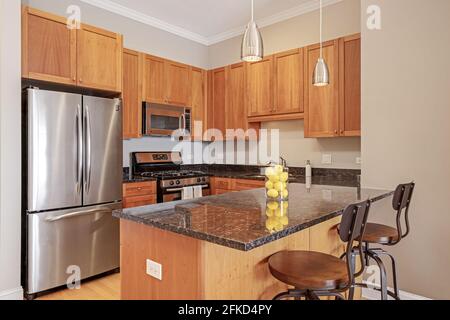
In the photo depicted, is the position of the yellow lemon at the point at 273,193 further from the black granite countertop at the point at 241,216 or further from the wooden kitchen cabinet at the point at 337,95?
the wooden kitchen cabinet at the point at 337,95

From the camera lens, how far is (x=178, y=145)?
4660 millimetres

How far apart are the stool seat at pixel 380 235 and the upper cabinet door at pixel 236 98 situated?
97.2 inches

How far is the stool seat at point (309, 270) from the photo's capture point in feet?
4.31

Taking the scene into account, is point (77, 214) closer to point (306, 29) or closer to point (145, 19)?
point (145, 19)

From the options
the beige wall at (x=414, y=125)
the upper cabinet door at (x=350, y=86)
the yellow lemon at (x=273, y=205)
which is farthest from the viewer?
the upper cabinet door at (x=350, y=86)

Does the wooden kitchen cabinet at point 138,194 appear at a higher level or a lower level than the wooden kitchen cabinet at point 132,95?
lower

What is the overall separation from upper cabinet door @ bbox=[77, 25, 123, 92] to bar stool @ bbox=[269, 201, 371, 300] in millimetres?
2507

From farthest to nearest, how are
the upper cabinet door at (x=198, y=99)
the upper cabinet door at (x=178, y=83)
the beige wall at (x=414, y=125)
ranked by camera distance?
the upper cabinet door at (x=198, y=99) < the upper cabinet door at (x=178, y=83) < the beige wall at (x=414, y=125)

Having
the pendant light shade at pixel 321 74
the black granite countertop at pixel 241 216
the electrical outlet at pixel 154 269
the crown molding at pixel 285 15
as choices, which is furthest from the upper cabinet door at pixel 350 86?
the electrical outlet at pixel 154 269

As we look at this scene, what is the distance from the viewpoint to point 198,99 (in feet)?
14.8

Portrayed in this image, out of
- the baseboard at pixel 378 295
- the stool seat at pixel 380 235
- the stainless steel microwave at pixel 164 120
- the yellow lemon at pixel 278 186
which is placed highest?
the stainless steel microwave at pixel 164 120

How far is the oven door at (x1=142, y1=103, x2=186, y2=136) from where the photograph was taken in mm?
3863

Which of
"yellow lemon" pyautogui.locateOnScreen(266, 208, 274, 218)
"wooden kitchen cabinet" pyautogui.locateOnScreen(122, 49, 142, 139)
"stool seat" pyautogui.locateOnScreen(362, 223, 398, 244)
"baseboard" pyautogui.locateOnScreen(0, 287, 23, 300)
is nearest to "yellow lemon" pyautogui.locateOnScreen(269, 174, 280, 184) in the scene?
"yellow lemon" pyautogui.locateOnScreen(266, 208, 274, 218)

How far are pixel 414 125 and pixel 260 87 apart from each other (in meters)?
2.03
